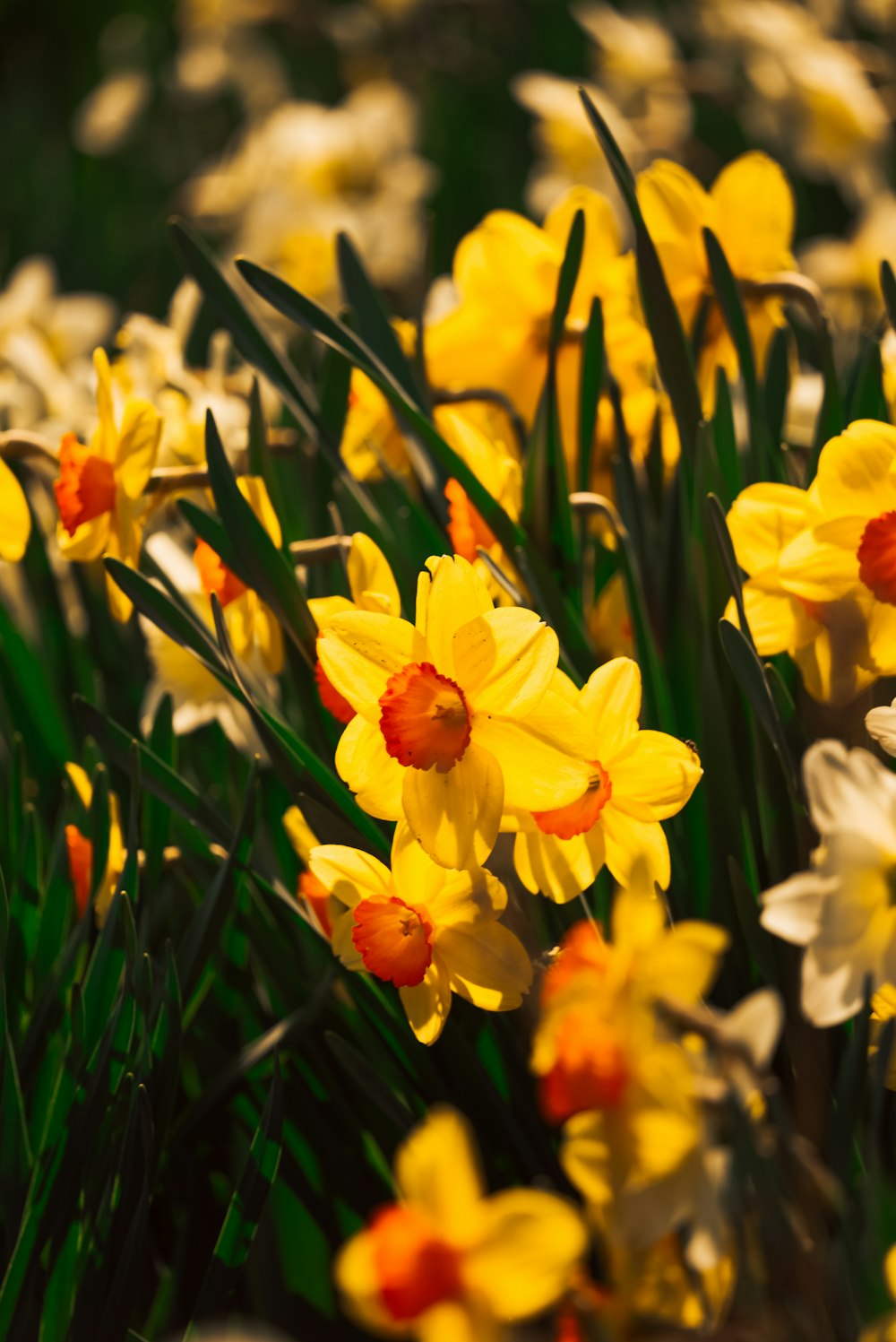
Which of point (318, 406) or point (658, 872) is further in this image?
point (318, 406)

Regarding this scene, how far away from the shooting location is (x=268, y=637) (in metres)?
0.80

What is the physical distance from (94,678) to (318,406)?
335 millimetres

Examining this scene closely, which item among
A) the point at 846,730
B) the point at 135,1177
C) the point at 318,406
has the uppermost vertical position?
the point at 318,406

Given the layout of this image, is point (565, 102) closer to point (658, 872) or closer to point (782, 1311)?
point (658, 872)

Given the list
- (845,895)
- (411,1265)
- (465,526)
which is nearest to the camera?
(411,1265)

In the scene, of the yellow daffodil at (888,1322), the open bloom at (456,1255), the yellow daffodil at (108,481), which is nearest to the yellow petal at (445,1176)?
the open bloom at (456,1255)

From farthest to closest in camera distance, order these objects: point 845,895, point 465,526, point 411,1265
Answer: point 465,526, point 845,895, point 411,1265

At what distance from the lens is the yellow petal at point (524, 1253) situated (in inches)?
15.1

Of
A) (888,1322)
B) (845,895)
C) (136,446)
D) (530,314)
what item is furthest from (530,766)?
(530,314)

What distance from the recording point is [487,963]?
61 centimetres

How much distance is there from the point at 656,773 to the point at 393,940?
146mm

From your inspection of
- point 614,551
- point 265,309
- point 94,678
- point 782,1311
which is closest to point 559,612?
point 614,551

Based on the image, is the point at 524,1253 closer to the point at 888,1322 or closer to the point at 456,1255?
the point at 456,1255

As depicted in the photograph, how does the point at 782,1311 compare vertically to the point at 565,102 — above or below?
below
